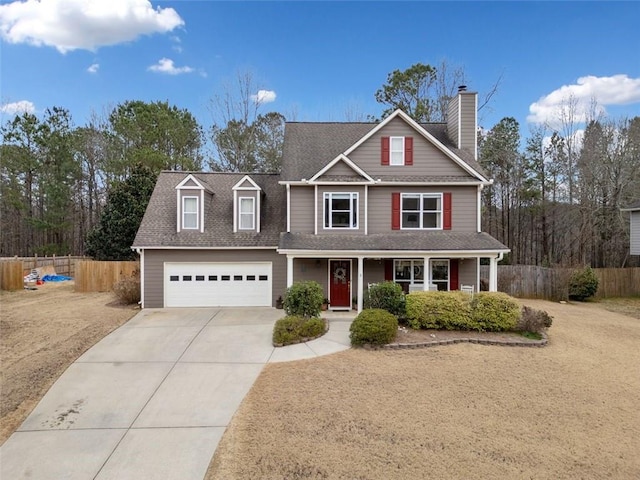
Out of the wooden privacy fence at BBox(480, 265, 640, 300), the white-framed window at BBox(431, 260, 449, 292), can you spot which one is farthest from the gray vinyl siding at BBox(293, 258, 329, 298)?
the wooden privacy fence at BBox(480, 265, 640, 300)

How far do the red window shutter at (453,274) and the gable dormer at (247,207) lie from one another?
324 inches

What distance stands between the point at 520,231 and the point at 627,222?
7680mm

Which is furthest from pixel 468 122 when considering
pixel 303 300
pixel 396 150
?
pixel 303 300

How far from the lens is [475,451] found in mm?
5969

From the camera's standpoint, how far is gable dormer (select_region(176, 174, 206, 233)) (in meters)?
16.9

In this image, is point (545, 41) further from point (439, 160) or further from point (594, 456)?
point (594, 456)

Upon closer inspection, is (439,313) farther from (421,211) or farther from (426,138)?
(426,138)

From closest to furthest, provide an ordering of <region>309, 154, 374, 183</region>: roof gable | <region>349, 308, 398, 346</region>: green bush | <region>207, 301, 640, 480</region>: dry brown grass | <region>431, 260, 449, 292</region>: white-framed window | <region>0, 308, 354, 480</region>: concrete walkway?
<region>207, 301, 640, 480</region>: dry brown grass
<region>0, 308, 354, 480</region>: concrete walkway
<region>349, 308, 398, 346</region>: green bush
<region>309, 154, 374, 183</region>: roof gable
<region>431, 260, 449, 292</region>: white-framed window

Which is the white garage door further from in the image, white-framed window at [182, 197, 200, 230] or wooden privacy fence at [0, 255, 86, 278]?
wooden privacy fence at [0, 255, 86, 278]

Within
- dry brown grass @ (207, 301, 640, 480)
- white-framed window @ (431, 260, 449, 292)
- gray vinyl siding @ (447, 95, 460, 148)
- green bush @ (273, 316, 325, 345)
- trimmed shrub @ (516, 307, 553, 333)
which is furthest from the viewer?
gray vinyl siding @ (447, 95, 460, 148)

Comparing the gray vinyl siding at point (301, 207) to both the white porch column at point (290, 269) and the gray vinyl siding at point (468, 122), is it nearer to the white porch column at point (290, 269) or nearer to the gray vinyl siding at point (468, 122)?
the white porch column at point (290, 269)

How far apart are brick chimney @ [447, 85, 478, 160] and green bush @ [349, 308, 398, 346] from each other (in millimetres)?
10486

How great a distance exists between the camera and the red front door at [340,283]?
16.2 m

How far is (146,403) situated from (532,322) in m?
10.7
